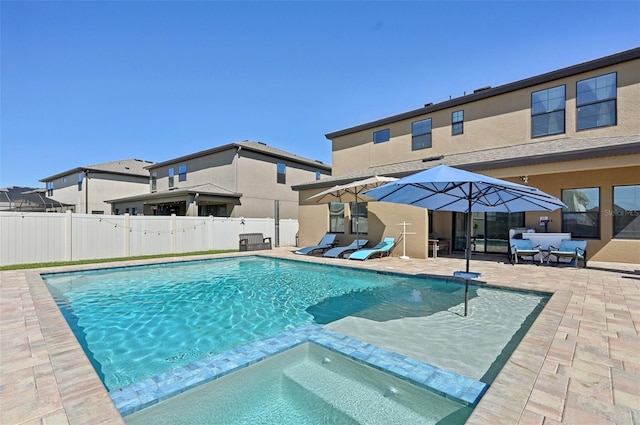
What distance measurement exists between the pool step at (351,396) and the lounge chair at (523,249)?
9.61 m

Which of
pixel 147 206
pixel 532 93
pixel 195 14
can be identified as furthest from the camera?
pixel 147 206

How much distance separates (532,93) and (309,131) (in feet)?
48.2

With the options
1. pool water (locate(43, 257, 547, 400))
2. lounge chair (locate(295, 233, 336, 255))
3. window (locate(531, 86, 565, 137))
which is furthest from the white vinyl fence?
window (locate(531, 86, 565, 137))

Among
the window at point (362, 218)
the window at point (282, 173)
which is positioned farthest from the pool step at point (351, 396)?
the window at point (282, 173)

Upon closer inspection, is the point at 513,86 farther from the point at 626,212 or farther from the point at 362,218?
the point at 362,218

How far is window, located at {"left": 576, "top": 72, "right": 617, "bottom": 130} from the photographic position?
1086 cm

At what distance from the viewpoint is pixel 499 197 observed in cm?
689

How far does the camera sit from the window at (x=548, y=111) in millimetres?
11867

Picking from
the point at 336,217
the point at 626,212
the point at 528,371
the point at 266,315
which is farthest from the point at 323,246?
the point at 528,371

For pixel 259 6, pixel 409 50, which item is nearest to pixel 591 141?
pixel 409 50

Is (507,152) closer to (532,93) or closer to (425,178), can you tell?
(532,93)

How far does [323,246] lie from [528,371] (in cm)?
1188

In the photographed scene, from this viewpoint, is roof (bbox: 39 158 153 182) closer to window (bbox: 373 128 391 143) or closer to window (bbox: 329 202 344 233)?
window (bbox: 329 202 344 233)

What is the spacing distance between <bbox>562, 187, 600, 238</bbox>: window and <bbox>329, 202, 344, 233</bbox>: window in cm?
915
